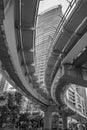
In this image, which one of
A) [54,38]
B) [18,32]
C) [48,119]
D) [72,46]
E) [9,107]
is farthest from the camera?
[48,119]

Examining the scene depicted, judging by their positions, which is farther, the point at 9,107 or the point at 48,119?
the point at 48,119

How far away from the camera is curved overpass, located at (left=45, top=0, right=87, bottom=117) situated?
7.19 m

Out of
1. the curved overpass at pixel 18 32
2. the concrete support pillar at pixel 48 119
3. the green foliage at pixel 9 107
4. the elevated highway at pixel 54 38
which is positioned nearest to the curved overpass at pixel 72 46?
the elevated highway at pixel 54 38

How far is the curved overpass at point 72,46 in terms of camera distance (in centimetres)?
719

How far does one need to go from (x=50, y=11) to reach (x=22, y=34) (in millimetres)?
2371

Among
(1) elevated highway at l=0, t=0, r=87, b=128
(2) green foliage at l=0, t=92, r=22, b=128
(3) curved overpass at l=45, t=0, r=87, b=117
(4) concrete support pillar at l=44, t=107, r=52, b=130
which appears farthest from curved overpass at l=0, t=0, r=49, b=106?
(4) concrete support pillar at l=44, t=107, r=52, b=130

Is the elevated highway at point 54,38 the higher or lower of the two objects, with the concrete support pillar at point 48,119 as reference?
higher

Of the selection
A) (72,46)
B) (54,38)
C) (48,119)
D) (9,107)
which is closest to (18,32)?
(54,38)

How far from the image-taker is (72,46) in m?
9.47

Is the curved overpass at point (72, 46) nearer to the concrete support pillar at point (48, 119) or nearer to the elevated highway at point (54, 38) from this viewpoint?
the elevated highway at point (54, 38)

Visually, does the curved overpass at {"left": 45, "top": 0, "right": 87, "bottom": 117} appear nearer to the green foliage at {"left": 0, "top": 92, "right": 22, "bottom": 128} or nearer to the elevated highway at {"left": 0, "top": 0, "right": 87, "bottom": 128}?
the elevated highway at {"left": 0, "top": 0, "right": 87, "bottom": 128}

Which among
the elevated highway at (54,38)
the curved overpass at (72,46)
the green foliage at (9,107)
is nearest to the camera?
the elevated highway at (54,38)

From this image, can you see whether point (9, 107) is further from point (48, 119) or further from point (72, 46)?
point (72, 46)

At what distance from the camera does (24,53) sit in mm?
11391
